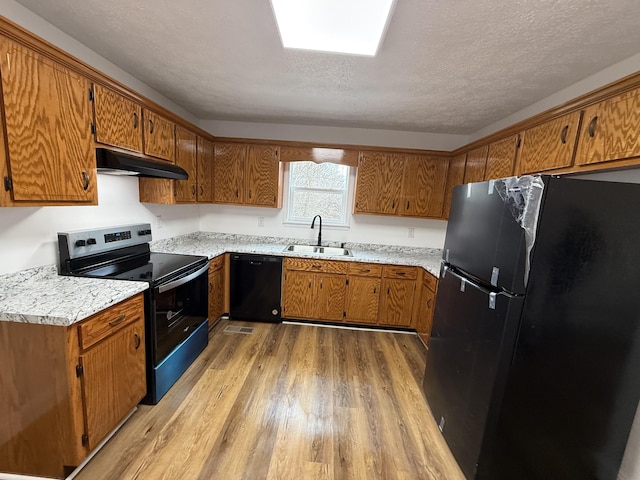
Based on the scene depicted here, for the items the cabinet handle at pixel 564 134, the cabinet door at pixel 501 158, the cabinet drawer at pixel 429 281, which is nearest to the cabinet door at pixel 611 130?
the cabinet handle at pixel 564 134

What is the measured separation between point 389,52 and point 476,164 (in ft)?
5.19

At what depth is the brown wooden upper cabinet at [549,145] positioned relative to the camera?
5.30 feet

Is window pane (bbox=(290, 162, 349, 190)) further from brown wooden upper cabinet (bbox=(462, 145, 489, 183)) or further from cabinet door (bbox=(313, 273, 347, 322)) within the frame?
brown wooden upper cabinet (bbox=(462, 145, 489, 183))

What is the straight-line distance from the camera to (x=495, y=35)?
56.9 inches

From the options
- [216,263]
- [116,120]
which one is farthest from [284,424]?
[116,120]

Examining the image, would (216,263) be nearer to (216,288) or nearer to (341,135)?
(216,288)

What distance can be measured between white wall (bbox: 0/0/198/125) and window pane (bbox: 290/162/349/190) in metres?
1.77

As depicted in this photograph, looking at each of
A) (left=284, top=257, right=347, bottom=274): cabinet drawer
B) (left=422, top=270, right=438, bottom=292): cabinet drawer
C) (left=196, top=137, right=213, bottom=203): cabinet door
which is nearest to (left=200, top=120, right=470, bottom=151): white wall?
(left=196, top=137, right=213, bottom=203): cabinet door

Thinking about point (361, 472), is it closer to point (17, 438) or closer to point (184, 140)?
point (17, 438)

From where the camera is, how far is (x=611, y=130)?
54.0 inches

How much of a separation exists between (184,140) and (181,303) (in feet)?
5.27

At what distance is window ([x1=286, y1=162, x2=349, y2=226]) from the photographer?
3.65 metres

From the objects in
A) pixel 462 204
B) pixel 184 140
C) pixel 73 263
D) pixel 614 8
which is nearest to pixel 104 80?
pixel 184 140

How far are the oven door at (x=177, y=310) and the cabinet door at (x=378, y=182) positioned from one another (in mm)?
1967
